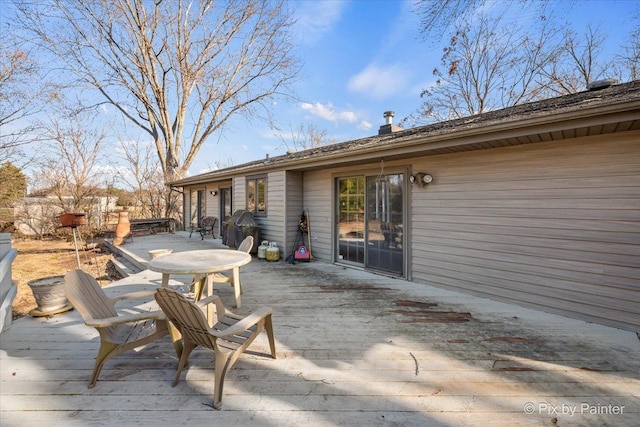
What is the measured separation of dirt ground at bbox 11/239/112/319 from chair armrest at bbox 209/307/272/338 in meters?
4.62

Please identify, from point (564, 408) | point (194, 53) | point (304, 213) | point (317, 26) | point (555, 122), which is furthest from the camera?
point (194, 53)

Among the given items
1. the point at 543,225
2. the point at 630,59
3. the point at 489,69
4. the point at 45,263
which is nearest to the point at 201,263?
the point at 543,225

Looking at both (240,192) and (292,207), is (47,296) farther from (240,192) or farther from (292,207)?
(240,192)

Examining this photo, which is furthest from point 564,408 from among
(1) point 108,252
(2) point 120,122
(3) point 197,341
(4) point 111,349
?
(2) point 120,122

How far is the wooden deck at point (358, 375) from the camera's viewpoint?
5.96ft

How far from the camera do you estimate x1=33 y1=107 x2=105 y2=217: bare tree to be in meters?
12.4

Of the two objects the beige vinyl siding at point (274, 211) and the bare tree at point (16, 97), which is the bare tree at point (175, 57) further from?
the beige vinyl siding at point (274, 211)

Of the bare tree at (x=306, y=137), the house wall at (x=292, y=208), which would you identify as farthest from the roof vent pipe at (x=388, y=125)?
the bare tree at (x=306, y=137)

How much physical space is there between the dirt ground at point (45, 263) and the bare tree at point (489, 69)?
15.1 m

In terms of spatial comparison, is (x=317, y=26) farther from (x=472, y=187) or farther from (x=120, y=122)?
(x=120, y=122)

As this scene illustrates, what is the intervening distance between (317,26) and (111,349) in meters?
10.6

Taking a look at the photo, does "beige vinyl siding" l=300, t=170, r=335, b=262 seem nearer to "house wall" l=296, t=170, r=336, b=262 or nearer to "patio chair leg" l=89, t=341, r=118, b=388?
"house wall" l=296, t=170, r=336, b=262

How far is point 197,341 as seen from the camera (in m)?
2.11

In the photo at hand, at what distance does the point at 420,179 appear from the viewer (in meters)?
4.85
